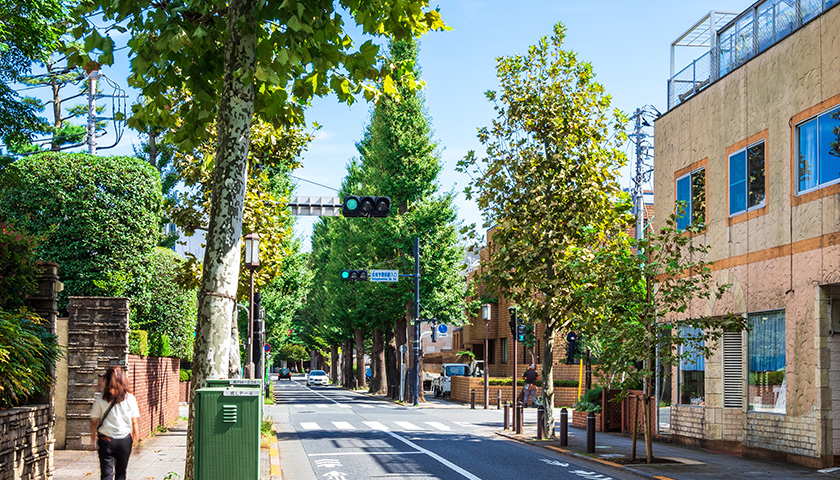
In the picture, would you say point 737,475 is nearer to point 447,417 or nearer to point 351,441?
point 351,441

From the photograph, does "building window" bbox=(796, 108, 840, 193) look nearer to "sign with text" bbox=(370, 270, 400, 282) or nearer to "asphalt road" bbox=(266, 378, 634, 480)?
"asphalt road" bbox=(266, 378, 634, 480)

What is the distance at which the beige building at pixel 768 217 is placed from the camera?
51.8 ft

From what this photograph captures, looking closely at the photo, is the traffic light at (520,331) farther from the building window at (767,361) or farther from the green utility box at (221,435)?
the green utility box at (221,435)

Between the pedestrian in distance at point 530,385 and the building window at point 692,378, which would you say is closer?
the building window at point 692,378

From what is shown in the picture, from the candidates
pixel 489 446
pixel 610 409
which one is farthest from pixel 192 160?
pixel 610 409

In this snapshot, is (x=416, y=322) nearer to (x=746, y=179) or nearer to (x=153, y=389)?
(x=153, y=389)

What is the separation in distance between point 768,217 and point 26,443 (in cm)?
1412

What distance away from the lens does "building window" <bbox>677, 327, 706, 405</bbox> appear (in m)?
20.8

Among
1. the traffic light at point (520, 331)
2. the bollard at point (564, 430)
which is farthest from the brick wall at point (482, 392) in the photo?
the bollard at point (564, 430)

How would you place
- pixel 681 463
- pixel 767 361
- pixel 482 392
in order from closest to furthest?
pixel 681 463 < pixel 767 361 < pixel 482 392

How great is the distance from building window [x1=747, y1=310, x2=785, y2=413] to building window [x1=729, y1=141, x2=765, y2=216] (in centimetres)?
238

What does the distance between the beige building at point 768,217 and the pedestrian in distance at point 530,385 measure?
16.3m

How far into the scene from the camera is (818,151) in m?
16.1

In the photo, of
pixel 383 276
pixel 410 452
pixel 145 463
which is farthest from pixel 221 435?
pixel 383 276
